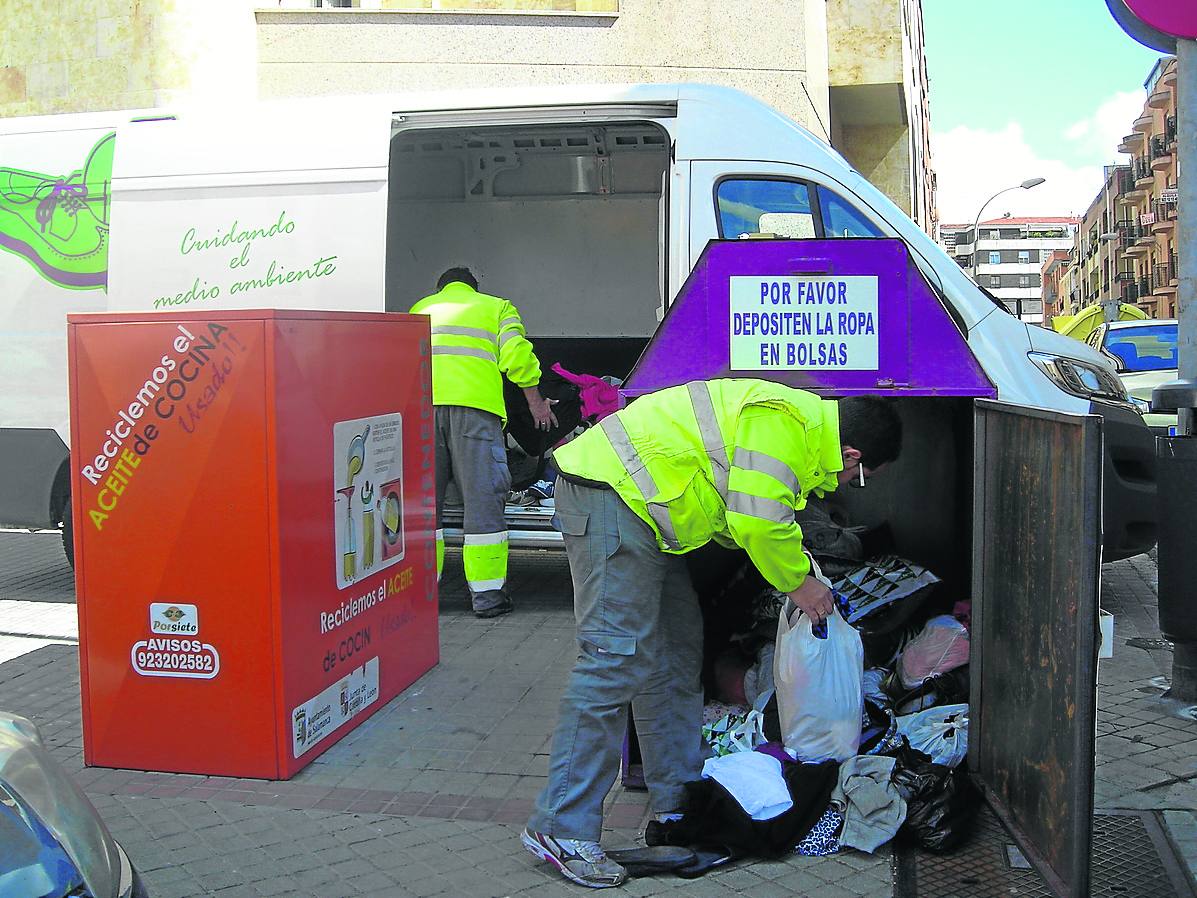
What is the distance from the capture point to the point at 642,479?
3482 mm

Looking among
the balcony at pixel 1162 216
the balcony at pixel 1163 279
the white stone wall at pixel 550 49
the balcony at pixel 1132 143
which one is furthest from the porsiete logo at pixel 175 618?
the balcony at pixel 1132 143

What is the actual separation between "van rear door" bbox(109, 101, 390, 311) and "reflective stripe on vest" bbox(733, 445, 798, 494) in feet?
12.1

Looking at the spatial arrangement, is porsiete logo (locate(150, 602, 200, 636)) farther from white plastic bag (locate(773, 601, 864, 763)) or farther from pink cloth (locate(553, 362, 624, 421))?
A: pink cloth (locate(553, 362, 624, 421))

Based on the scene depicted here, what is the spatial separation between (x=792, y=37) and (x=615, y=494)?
960cm

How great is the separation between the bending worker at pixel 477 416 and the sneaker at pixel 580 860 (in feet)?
11.0

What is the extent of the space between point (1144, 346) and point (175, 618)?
15.3m

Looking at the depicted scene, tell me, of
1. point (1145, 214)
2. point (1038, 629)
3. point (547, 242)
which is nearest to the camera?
point (1038, 629)

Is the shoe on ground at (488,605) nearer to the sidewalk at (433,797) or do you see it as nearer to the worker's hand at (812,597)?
the sidewalk at (433,797)

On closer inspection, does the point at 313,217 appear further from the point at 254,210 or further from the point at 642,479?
the point at 642,479

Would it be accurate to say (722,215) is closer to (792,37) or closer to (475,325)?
(475,325)

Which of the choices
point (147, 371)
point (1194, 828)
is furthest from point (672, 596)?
point (147, 371)

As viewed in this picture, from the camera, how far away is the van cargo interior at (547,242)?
917 cm

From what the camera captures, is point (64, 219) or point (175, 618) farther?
point (64, 219)

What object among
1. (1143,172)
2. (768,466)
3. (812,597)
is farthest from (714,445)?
(1143,172)
